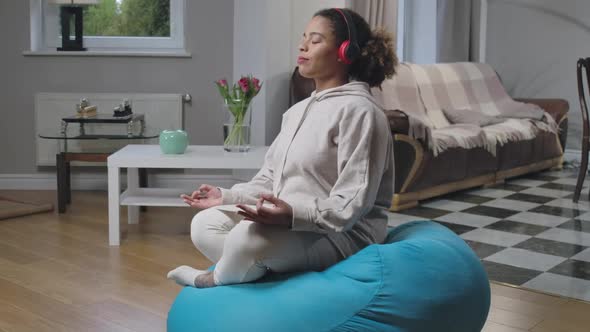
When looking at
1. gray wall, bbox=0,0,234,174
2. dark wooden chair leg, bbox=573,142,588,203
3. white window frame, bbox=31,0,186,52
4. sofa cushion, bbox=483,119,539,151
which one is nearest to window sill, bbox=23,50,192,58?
gray wall, bbox=0,0,234,174

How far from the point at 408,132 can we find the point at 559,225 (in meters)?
0.94

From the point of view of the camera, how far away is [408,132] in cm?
434

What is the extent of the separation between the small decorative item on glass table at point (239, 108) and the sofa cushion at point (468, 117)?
7.03 ft

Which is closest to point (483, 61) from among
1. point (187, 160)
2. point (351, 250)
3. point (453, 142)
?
point (453, 142)

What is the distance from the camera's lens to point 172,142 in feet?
11.8

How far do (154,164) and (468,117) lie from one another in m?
2.72

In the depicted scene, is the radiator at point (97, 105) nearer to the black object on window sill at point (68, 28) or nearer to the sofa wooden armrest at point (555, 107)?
the black object on window sill at point (68, 28)

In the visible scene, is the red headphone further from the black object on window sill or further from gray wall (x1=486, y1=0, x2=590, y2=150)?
gray wall (x1=486, y1=0, x2=590, y2=150)

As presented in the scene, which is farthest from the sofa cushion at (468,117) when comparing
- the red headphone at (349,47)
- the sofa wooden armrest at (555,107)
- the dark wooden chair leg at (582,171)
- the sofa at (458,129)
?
the red headphone at (349,47)

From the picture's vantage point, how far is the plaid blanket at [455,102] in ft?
15.8

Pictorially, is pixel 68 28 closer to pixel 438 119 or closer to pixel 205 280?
pixel 438 119

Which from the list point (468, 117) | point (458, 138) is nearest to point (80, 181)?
point (458, 138)

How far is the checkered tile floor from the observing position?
121 inches

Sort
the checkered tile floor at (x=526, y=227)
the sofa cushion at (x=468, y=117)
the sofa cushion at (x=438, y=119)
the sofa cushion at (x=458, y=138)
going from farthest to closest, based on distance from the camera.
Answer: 1. the sofa cushion at (x=468, y=117)
2. the sofa cushion at (x=438, y=119)
3. the sofa cushion at (x=458, y=138)
4. the checkered tile floor at (x=526, y=227)
